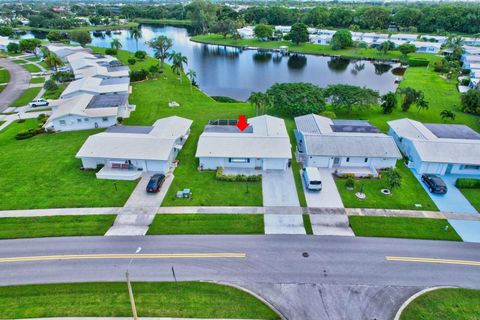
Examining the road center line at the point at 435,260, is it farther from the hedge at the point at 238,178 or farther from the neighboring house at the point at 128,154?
the neighboring house at the point at 128,154

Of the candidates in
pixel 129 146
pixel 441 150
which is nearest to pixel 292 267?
pixel 129 146

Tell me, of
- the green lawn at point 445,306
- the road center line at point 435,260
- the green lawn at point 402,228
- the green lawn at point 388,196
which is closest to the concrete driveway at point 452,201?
the green lawn at point 388,196

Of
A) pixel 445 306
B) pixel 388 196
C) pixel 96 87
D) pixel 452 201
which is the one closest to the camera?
pixel 445 306

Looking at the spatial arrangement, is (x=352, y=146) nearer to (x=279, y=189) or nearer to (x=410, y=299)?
A: (x=279, y=189)

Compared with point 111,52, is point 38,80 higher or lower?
lower

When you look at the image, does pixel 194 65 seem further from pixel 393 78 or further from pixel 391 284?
pixel 391 284

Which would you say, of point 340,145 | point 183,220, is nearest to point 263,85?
point 340,145

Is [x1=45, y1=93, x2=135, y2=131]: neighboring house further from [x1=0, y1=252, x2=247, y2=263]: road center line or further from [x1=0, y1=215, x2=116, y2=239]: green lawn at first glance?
[x1=0, y1=252, x2=247, y2=263]: road center line
